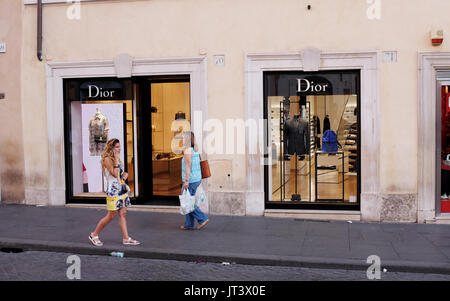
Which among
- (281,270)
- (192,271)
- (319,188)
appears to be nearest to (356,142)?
(319,188)

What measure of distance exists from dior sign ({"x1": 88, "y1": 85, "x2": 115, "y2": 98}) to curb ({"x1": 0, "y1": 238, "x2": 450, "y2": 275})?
4369 millimetres

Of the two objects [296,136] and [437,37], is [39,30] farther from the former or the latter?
[437,37]

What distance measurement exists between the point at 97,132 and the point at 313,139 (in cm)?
499

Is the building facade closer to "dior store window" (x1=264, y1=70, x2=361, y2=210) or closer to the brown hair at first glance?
"dior store window" (x1=264, y1=70, x2=361, y2=210)

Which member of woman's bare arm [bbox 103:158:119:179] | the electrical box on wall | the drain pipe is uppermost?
the drain pipe

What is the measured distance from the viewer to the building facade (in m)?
10.5

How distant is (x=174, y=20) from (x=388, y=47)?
4.53 m

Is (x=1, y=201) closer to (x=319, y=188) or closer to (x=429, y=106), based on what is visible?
(x=319, y=188)

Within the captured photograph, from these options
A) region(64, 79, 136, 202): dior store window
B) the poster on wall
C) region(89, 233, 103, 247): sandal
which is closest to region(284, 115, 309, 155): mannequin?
region(64, 79, 136, 202): dior store window

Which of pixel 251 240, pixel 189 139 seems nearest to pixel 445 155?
pixel 251 240

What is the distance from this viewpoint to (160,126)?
12.4m

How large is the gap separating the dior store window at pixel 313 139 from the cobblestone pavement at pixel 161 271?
385 cm

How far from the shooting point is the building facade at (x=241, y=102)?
10.5 meters

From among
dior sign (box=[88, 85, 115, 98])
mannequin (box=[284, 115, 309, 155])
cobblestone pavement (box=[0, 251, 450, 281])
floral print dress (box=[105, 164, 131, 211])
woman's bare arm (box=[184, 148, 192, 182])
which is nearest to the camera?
cobblestone pavement (box=[0, 251, 450, 281])
